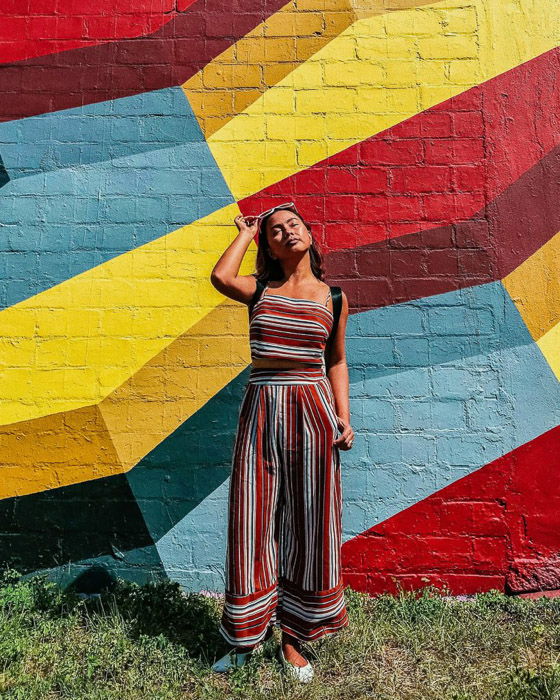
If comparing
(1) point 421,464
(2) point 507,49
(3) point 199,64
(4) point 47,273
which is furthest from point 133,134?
(1) point 421,464

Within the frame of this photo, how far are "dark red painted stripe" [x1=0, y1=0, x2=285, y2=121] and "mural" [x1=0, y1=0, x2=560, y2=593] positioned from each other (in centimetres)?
1

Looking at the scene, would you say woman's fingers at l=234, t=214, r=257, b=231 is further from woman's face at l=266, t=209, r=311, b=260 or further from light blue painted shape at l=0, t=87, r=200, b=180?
light blue painted shape at l=0, t=87, r=200, b=180

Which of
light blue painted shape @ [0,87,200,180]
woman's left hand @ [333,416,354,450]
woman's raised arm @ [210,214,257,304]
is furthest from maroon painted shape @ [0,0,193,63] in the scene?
woman's left hand @ [333,416,354,450]

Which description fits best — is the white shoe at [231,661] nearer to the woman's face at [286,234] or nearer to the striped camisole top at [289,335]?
the striped camisole top at [289,335]

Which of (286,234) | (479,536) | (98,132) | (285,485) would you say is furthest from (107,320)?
(479,536)

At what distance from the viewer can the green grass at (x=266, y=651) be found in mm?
2504

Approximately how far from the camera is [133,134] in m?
3.71

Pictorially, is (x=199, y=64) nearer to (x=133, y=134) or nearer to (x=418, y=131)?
(x=133, y=134)

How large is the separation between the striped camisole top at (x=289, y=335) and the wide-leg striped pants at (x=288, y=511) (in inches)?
1.1

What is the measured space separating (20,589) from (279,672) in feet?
4.97

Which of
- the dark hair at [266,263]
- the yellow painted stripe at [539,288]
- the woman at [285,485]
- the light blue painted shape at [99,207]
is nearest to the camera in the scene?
the woman at [285,485]

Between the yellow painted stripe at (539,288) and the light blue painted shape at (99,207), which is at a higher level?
the light blue painted shape at (99,207)

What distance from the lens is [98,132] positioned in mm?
3719

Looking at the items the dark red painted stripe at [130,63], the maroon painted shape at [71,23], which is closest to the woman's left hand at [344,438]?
the dark red painted stripe at [130,63]
